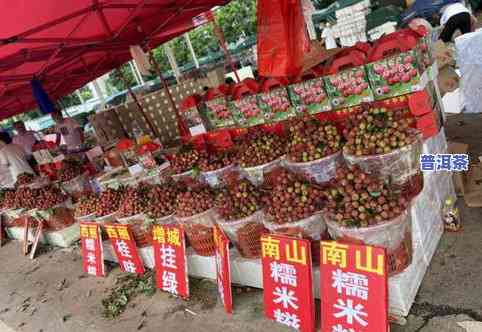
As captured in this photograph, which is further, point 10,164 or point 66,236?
point 10,164

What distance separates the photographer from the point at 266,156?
3.33 meters

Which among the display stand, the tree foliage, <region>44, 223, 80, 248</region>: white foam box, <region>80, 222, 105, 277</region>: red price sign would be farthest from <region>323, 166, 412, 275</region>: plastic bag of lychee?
the tree foliage

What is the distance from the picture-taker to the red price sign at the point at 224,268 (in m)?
2.86

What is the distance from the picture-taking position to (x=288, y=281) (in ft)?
8.09

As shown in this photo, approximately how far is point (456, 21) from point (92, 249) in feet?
23.8

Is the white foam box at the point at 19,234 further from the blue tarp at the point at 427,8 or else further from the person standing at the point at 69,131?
the blue tarp at the point at 427,8

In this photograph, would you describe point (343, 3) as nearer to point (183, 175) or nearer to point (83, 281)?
point (183, 175)

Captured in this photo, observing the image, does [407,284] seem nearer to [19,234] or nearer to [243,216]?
[243,216]

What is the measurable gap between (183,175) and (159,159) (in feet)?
2.56

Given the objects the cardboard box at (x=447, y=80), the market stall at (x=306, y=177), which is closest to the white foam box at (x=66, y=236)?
the market stall at (x=306, y=177)

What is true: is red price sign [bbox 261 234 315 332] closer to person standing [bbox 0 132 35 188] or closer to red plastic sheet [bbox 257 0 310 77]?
red plastic sheet [bbox 257 0 310 77]

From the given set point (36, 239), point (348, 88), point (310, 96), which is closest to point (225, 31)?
point (36, 239)

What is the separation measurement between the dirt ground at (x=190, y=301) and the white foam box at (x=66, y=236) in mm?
170

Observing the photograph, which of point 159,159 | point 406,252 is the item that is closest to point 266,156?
point 406,252
